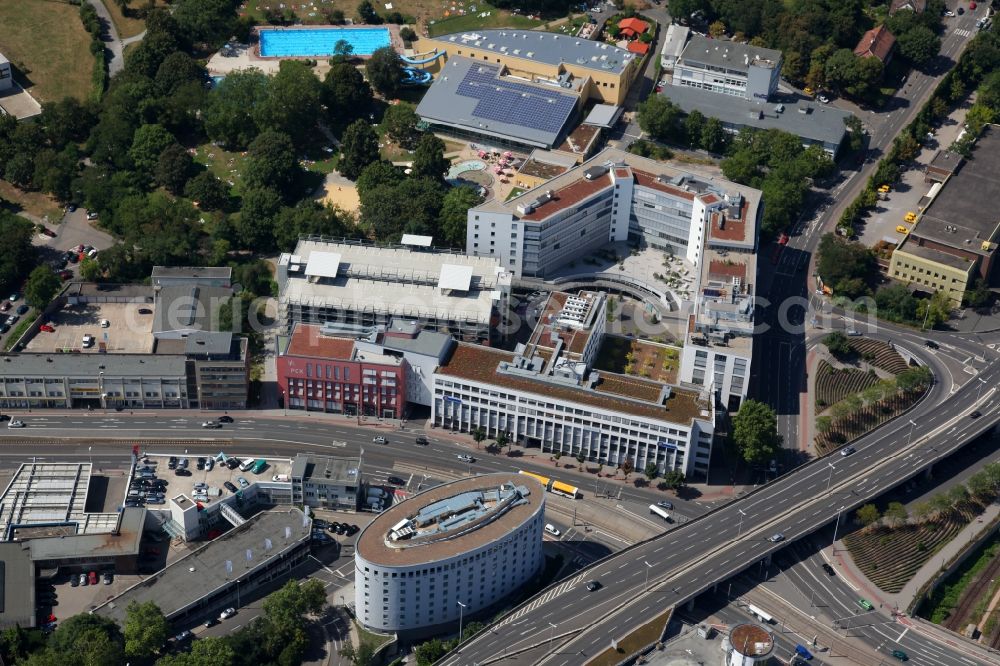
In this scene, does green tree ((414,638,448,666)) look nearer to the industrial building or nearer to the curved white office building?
the curved white office building

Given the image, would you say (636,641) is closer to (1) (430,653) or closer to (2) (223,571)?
(1) (430,653)

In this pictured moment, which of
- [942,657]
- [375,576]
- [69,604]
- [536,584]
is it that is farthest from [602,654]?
[69,604]

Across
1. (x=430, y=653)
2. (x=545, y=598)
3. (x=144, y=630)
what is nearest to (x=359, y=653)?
(x=430, y=653)

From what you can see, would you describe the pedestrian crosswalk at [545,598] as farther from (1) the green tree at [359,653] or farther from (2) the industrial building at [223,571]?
(2) the industrial building at [223,571]

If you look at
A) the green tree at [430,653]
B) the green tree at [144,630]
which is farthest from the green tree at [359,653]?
the green tree at [144,630]

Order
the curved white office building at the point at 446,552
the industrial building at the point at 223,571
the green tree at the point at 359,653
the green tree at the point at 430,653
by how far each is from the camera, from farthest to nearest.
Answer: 1. the industrial building at the point at 223,571
2. the curved white office building at the point at 446,552
3. the green tree at the point at 430,653
4. the green tree at the point at 359,653

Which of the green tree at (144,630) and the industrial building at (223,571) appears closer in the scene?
the green tree at (144,630)
